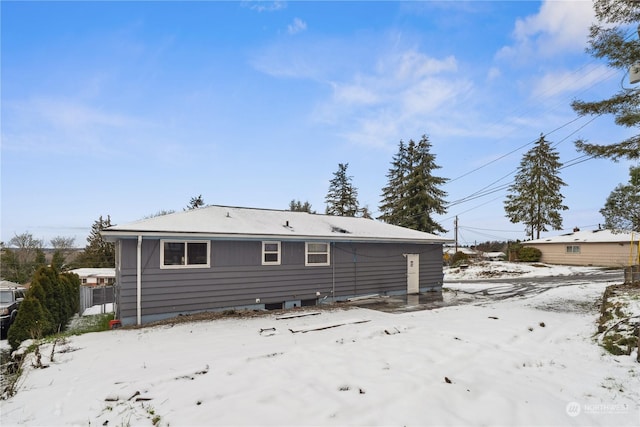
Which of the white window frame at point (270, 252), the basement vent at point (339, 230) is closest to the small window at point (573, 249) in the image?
the basement vent at point (339, 230)

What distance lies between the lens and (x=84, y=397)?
15.2 feet

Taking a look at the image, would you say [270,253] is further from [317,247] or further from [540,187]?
[540,187]

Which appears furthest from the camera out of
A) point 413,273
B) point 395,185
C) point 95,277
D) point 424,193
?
point 395,185

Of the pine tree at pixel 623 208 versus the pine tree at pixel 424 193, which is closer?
the pine tree at pixel 623 208

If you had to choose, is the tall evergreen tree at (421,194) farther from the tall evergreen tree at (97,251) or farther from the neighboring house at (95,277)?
the tall evergreen tree at (97,251)

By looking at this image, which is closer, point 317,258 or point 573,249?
point 317,258

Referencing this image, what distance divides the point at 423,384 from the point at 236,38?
1572cm

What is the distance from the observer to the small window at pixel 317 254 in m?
13.2

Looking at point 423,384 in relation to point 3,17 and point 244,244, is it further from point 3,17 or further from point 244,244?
point 3,17

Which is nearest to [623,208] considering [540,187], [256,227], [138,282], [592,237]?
[256,227]

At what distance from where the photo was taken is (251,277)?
11805 mm

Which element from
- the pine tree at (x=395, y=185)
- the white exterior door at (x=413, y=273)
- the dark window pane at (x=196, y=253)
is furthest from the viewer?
the pine tree at (x=395, y=185)

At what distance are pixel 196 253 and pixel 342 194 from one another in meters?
36.1

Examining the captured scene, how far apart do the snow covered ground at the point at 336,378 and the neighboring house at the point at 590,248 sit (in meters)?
32.2
